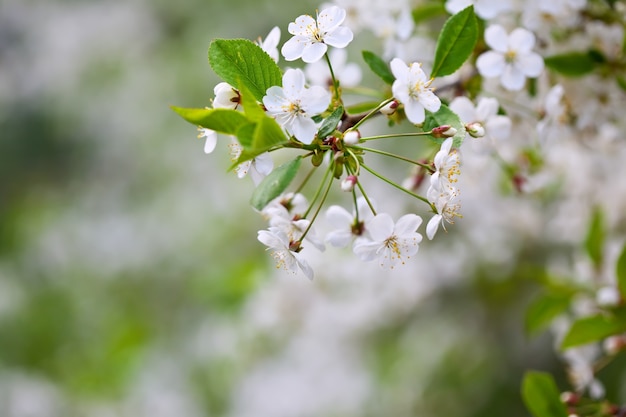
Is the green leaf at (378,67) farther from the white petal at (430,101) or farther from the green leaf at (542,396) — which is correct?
the green leaf at (542,396)

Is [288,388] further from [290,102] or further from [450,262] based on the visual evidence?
[290,102]

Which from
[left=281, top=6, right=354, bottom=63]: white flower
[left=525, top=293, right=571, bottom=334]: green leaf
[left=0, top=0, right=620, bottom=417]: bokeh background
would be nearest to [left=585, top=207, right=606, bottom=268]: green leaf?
[left=525, top=293, right=571, bottom=334]: green leaf

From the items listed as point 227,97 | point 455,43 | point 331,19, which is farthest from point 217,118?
point 455,43

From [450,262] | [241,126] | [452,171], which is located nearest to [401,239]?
[452,171]

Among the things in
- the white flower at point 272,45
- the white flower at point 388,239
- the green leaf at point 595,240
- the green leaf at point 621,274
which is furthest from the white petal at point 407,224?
the green leaf at point 595,240

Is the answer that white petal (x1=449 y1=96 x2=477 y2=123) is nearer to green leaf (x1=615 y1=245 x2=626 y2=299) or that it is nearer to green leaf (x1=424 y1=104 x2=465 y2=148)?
green leaf (x1=424 y1=104 x2=465 y2=148)

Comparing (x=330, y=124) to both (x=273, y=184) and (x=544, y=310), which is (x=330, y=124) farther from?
(x=544, y=310)
